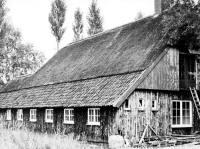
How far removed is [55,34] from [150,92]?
99.8 feet

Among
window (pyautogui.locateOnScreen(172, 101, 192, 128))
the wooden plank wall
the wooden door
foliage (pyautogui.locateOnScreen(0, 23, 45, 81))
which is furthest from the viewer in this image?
foliage (pyautogui.locateOnScreen(0, 23, 45, 81))

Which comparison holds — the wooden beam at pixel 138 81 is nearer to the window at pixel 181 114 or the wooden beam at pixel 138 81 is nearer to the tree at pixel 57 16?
the window at pixel 181 114

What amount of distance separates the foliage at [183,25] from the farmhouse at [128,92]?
573mm

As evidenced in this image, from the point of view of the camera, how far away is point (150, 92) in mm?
20047

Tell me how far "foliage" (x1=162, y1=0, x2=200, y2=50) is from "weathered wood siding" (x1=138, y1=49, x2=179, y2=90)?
77 centimetres

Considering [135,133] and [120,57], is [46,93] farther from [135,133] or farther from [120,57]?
[135,133]

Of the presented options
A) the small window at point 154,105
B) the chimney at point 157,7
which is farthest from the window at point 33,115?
the chimney at point 157,7

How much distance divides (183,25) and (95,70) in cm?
660

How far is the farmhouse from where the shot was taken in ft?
63.4

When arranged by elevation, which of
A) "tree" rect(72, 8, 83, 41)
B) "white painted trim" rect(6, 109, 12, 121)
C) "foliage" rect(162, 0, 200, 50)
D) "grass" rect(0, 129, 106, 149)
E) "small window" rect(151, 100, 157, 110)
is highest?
"tree" rect(72, 8, 83, 41)

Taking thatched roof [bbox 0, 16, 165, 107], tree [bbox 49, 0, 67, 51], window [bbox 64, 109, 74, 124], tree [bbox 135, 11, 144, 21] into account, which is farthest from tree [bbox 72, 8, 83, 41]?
window [bbox 64, 109, 74, 124]

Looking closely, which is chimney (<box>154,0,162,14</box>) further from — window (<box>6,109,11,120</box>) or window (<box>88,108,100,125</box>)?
window (<box>6,109,11,120</box>)

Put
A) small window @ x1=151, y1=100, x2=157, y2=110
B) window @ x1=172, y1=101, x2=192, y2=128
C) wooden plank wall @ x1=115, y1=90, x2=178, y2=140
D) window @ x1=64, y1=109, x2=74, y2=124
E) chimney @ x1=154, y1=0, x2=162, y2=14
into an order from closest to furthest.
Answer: wooden plank wall @ x1=115, y1=90, x2=178, y2=140, small window @ x1=151, y1=100, x2=157, y2=110, window @ x1=172, y1=101, x2=192, y2=128, window @ x1=64, y1=109, x2=74, y2=124, chimney @ x1=154, y1=0, x2=162, y2=14

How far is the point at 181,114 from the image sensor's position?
20984 mm
